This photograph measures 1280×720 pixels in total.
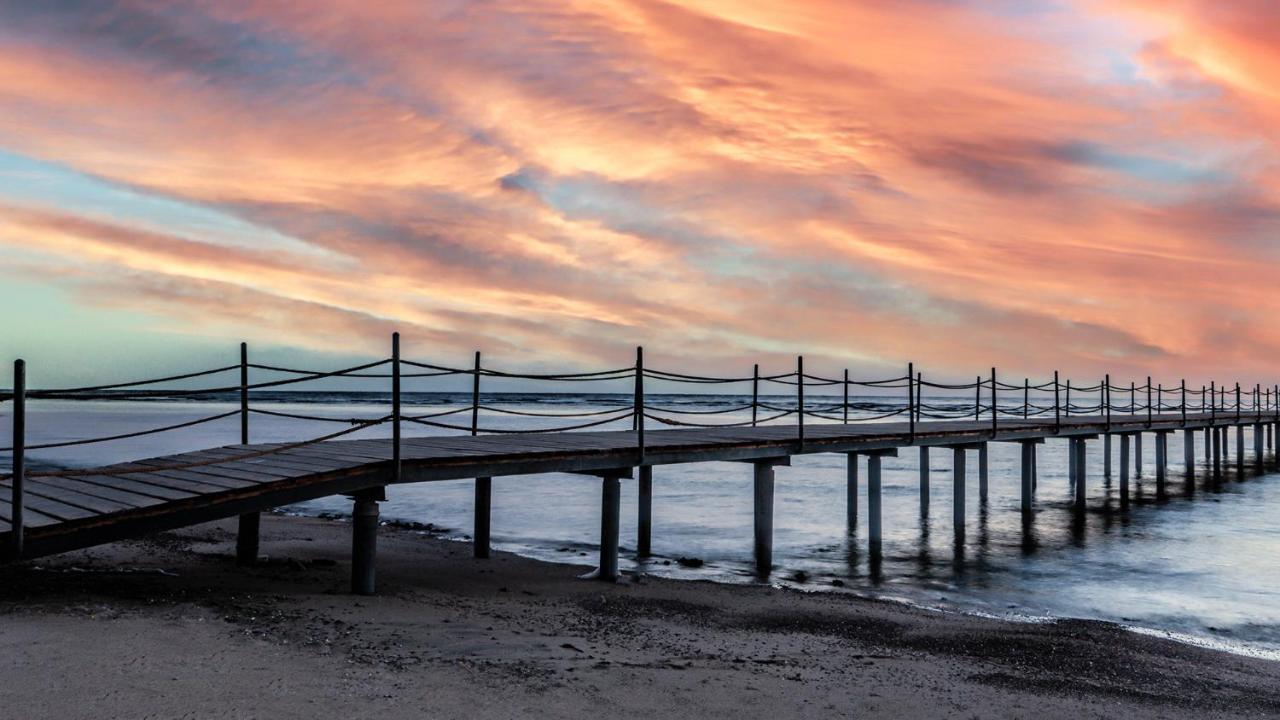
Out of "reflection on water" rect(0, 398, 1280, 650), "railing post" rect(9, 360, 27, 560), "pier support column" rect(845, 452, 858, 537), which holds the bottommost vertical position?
"reflection on water" rect(0, 398, 1280, 650)

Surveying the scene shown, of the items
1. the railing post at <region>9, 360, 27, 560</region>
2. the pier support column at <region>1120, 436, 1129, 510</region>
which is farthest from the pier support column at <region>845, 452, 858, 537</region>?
the railing post at <region>9, 360, 27, 560</region>

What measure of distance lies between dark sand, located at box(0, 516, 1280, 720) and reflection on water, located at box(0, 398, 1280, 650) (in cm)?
225

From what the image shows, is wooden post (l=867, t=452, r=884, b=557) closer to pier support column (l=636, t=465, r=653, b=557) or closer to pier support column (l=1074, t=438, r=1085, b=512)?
pier support column (l=636, t=465, r=653, b=557)

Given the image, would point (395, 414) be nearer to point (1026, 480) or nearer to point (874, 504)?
point (874, 504)

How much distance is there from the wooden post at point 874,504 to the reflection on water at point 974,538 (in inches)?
13.4

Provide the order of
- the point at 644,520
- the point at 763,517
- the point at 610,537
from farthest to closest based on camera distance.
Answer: the point at 644,520, the point at 763,517, the point at 610,537

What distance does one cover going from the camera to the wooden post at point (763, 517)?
13859 millimetres

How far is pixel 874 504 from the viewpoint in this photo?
17031mm

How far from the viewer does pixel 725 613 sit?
32.2ft

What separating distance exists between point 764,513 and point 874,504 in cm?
397

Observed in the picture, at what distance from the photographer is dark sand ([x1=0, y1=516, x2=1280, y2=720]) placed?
5.48 metres

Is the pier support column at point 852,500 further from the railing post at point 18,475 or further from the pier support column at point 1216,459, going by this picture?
the pier support column at point 1216,459

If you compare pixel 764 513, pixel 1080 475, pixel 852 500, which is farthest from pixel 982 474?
pixel 764 513

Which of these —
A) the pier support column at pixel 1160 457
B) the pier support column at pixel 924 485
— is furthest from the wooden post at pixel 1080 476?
the pier support column at pixel 1160 457
